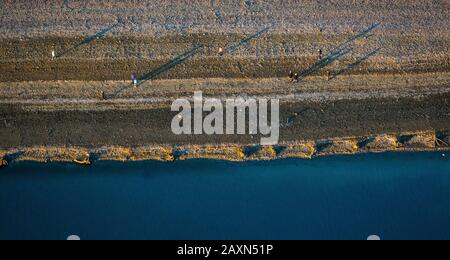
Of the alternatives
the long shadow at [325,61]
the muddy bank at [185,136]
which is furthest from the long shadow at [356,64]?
the muddy bank at [185,136]

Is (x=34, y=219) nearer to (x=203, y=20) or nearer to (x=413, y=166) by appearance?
(x=203, y=20)

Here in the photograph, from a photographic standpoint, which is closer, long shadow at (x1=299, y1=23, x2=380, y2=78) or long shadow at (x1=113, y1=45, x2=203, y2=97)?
long shadow at (x1=113, y1=45, x2=203, y2=97)

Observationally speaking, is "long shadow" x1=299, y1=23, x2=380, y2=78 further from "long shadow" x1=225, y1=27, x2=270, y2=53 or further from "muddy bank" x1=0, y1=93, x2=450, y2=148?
"long shadow" x1=225, y1=27, x2=270, y2=53

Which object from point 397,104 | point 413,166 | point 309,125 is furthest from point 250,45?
point 413,166

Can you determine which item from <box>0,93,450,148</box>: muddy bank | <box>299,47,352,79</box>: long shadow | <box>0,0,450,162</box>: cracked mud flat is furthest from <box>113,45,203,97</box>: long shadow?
<box>299,47,352,79</box>: long shadow

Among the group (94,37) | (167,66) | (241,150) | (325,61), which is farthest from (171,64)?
(325,61)

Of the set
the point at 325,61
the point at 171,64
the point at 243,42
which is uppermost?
the point at 243,42

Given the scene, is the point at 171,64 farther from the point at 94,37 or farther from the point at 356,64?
the point at 356,64
